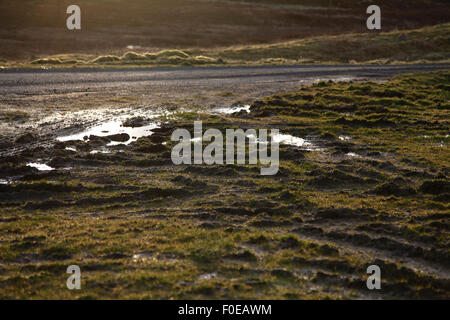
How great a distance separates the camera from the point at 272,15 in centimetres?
6506

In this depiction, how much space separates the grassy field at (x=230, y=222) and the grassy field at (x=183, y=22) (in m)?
29.3

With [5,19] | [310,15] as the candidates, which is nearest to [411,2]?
[310,15]

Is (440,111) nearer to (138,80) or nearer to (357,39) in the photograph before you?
(138,80)

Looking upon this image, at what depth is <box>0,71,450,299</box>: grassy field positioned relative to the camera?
17.7 feet

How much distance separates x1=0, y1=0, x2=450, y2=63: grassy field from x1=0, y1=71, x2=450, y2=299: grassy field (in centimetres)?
2931

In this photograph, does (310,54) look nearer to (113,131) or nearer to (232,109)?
(232,109)

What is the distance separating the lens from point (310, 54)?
35.8 meters

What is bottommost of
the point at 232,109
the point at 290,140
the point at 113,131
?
the point at 290,140

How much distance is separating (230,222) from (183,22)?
5505cm

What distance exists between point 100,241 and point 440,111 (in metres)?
13.0

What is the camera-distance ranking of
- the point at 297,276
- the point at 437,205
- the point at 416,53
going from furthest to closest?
the point at 416,53 < the point at 437,205 < the point at 297,276

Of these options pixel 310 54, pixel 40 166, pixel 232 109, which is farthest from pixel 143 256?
pixel 310 54
